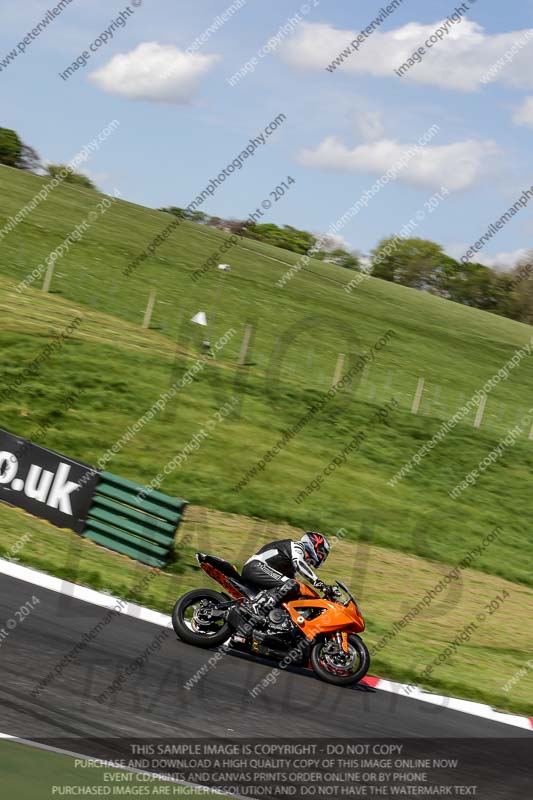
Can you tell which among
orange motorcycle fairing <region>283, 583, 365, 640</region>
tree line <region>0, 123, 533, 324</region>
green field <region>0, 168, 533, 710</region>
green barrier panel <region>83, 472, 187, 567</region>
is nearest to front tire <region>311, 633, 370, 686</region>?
orange motorcycle fairing <region>283, 583, 365, 640</region>

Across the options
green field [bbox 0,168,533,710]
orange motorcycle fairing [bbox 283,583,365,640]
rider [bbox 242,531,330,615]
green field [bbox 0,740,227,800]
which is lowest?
green field [bbox 0,740,227,800]

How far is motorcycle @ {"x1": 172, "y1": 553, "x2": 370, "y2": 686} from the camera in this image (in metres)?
9.75

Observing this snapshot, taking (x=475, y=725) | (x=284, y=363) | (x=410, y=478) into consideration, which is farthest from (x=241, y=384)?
(x=475, y=725)

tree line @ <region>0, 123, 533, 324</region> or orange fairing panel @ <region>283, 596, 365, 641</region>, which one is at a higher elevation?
tree line @ <region>0, 123, 533, 324</region>

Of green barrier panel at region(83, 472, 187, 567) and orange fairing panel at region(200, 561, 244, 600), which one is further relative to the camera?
green barrier panel at region(83, 472, 187, 567)

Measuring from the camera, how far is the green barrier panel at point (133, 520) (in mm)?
14203

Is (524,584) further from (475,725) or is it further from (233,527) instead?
(475,725)

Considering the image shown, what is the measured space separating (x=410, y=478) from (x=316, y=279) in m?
40.0

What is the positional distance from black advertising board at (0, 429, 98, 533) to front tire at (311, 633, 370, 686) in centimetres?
575

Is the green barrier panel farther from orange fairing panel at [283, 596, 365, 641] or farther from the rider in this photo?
orange fairing panel at [283, 596, 365, 641]

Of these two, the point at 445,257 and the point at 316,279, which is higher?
the point at 445,257

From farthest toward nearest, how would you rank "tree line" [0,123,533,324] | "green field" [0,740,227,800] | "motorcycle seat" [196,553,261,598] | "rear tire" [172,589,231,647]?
"tree line" [0,123,533,324]
"motorcycle seat" [196,553,261,598]
"rear tire" [172,589,231,647]
"green field" [0,740,227,800]

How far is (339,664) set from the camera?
973 cm

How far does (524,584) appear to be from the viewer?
20062 mm
